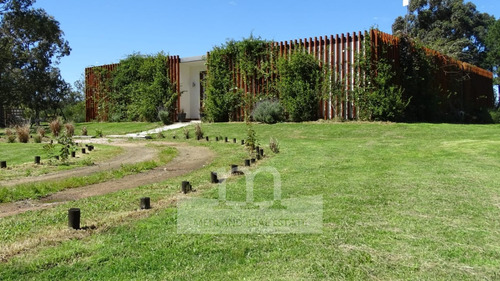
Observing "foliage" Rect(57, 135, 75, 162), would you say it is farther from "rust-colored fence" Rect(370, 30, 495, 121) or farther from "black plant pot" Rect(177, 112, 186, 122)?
"black plant pot" Rect(177, 112, 186, 122)

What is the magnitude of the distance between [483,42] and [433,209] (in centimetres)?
4273

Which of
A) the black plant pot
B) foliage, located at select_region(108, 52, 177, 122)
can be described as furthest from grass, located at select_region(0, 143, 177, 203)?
foliage, located at select_region(108, 52, 177, 122)

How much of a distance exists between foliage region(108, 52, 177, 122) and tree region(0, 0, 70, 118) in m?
5.99

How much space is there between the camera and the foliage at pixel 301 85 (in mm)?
16766

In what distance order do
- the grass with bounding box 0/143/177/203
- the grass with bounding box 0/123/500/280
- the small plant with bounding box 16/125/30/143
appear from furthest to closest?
the small plant with bounding box 16/125/30/143, the grass with bounding box 0/143/177/203, the grass with bounding box 0/123/500/280

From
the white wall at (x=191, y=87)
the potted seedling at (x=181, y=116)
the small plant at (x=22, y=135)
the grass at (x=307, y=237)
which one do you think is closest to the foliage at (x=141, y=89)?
the potted seedling at (x=181, y=116)

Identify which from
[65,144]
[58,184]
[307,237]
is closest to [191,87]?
[65,144]

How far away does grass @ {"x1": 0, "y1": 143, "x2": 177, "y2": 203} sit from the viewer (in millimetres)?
5242

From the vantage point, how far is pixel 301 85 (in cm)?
1694

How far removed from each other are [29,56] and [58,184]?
83.3 ft

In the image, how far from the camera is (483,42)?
131ft

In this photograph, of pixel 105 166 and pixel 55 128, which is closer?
pixel 105 166

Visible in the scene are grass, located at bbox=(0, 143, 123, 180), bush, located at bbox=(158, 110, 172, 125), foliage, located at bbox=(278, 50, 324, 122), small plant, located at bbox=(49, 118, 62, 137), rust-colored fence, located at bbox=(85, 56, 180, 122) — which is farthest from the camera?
rust-colored fence, located at bbox=(85, 56, 180, 122)

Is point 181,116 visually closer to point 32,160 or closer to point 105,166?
point 32,160
